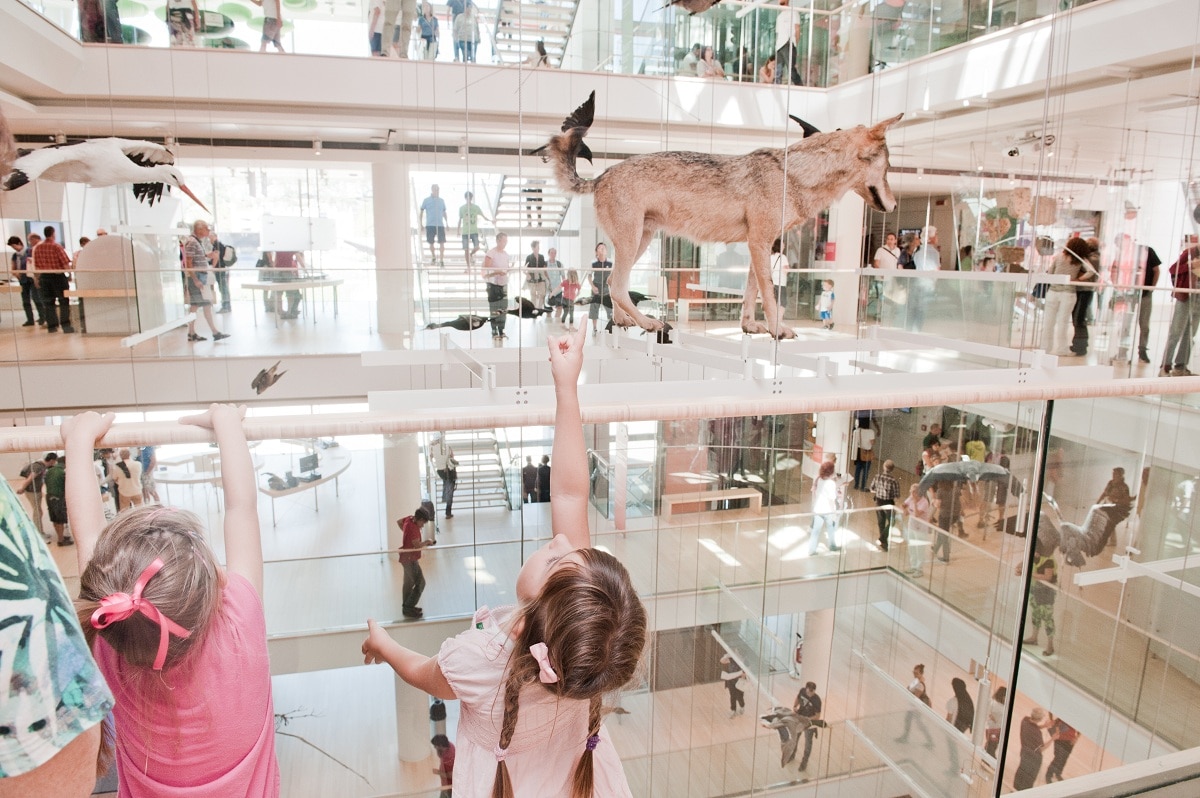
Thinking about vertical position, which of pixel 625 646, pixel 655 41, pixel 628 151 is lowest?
pixel 625 646

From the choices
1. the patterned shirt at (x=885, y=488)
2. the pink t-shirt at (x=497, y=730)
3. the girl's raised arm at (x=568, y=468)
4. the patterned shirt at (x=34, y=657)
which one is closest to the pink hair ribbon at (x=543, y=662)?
the pink t-shirt at (x=497, y=730)

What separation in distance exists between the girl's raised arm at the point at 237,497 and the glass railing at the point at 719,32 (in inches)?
122

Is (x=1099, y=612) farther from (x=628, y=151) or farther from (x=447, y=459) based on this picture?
(x=628, y=151)

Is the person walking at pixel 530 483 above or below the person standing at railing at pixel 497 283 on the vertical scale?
below

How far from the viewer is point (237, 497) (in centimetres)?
103

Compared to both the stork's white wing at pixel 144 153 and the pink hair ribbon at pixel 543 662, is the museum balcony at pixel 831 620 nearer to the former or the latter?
the pink hair ribbon at pixel 543 662

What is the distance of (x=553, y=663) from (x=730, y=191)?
95.9 inches

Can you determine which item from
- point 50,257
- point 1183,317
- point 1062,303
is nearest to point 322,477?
point 50,257

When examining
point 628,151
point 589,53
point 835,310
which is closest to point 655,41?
point 589,53

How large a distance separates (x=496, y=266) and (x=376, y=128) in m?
2.36

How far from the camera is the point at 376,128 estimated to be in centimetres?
598

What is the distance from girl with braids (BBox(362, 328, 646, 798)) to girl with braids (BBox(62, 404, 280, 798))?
25 centimetres

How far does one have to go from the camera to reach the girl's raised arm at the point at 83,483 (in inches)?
36.9

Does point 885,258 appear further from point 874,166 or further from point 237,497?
point 237,497
